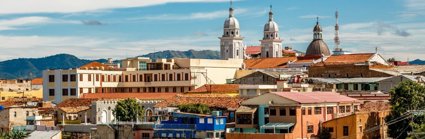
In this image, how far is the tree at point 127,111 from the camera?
58750 millimetres

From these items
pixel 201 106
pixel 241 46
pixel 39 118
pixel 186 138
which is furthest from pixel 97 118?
pixel 241 46

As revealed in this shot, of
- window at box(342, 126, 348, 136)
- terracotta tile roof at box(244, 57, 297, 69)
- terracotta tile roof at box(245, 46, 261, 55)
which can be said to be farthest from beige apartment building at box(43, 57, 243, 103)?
terracotta tile roof at box(245, 46, 261, 55)

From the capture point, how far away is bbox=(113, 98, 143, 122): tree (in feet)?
193

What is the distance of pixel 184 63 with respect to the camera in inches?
3162

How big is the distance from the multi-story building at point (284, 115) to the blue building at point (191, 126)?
4.14ft

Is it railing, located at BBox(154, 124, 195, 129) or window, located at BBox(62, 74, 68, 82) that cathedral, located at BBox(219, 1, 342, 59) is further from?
railing, located at BBox(154, 124, 195, 129)

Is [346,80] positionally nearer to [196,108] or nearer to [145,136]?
[196,108]

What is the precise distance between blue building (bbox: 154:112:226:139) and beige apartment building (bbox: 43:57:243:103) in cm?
2743

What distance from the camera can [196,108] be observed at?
178 ft

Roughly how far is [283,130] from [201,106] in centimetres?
1014

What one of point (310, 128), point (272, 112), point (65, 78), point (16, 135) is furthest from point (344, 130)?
point (65, 78)

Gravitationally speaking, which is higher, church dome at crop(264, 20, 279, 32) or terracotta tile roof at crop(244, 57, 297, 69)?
church dome at crop(264, 20, 279, 32)

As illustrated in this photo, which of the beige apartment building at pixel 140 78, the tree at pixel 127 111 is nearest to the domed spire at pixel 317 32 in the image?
the beige apartment building at pixel 140 78

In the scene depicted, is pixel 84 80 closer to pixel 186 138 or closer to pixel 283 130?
pixel 186 138
